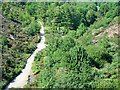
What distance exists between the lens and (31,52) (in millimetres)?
22047

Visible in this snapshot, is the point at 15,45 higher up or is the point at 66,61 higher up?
the point at 15,45

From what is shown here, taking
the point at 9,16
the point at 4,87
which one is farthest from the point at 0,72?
the point at 9,16

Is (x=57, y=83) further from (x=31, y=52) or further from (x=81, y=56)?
(x=31, y=52)

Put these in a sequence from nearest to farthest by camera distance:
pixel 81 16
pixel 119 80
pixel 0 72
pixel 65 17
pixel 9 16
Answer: pixel 119 80
pixel 0 72
pixel 9 16
pixel 65 17
pixel 81 16

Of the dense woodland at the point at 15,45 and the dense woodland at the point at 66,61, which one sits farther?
the dense woodland at the point at 15,45

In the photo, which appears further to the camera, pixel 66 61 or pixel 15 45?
pixel 15 45

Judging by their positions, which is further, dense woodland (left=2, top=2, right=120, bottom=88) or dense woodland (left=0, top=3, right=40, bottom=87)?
dense woodland (left=0, top=3, right=40, bottom=87)

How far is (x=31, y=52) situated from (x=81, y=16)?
86.6 feet

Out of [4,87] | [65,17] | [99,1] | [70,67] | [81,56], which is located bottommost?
[4,87]

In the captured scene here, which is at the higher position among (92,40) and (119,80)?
(92,40)

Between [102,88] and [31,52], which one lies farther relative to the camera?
[31,52]

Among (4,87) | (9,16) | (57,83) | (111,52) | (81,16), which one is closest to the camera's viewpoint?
(57,83)

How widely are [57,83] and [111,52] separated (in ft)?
34.8

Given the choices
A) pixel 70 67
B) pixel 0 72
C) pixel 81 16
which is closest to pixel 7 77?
pixel 0 72
